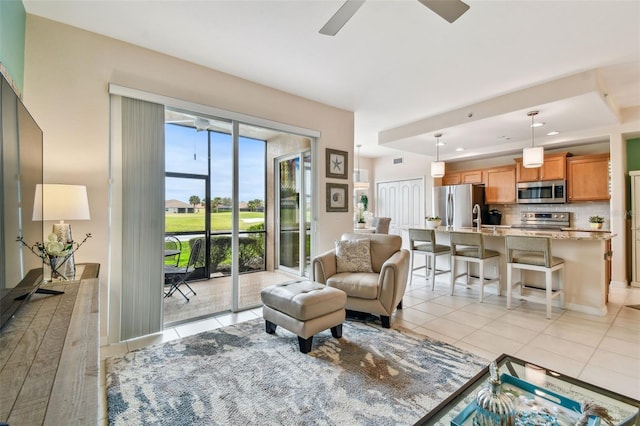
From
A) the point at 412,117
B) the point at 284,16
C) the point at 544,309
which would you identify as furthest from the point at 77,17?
the point at 544,309

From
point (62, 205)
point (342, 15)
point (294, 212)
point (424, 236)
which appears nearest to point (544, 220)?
point (424, 236)

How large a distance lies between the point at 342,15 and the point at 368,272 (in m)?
2.54

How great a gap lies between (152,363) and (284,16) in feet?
10.0

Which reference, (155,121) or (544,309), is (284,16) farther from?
(544,309)

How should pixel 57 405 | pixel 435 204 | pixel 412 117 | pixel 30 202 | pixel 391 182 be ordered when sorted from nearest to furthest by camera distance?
pixel 57 405 < pixel 30 202 < pixel 412 117 < pixel 435 204 < pixel 391 182

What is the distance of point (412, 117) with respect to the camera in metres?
4.92

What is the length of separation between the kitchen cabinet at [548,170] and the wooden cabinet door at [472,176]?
74cm

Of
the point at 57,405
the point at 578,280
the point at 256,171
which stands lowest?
the point at 578,280

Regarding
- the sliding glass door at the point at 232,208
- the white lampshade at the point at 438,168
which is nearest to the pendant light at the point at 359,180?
the white lampshade at the point at 438,168

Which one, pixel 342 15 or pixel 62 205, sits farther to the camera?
pixel 62 205

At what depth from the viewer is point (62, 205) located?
6.88 feet

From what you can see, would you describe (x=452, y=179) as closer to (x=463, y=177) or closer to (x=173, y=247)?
(x=463, y=177)

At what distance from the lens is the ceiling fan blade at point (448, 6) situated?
1.79m

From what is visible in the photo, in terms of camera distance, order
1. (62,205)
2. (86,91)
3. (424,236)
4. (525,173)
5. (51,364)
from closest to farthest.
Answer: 1. (51,364)
2. (62,205)
3. (86,91)
4. (424,236)
5. (525,173)
